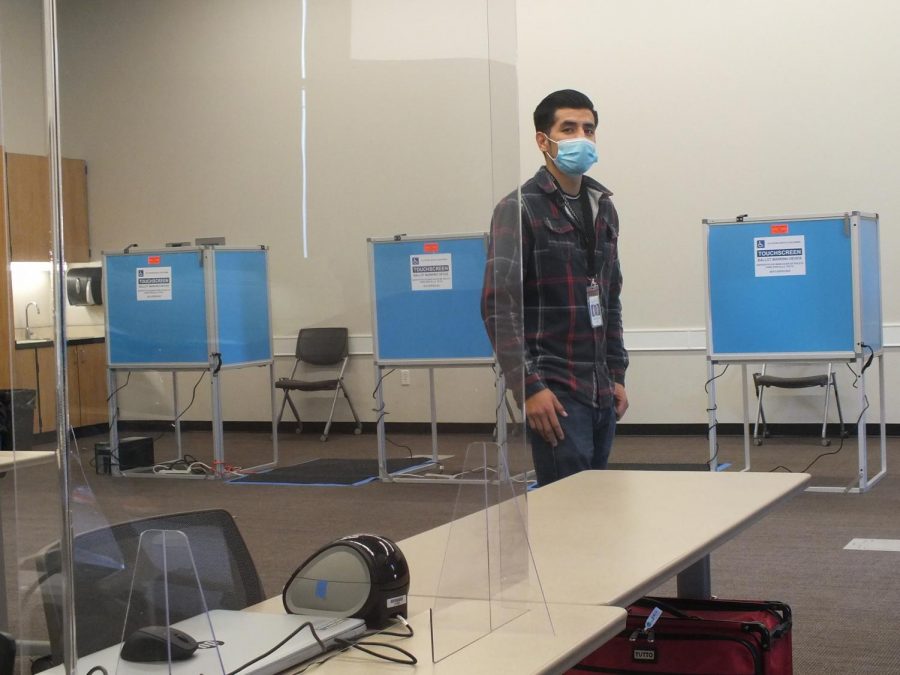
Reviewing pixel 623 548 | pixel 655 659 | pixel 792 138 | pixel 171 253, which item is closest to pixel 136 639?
pixel 171 253

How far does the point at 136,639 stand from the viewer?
1084 mm

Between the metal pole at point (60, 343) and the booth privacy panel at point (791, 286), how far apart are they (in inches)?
203

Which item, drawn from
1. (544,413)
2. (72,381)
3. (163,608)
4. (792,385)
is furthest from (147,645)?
(792,385)

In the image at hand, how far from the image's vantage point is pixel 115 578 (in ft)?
3.53

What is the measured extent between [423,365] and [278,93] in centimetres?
33

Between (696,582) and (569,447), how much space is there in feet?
1.42

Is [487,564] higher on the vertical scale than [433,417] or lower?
lower

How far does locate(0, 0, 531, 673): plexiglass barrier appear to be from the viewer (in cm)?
99

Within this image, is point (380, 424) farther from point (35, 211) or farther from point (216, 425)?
point (35, 211)

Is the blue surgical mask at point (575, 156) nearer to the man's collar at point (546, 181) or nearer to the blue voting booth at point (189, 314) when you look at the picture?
the man's collar at point (546, 181)

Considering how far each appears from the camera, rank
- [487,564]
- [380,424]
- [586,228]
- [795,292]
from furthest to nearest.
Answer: [795,292], [586,228], [487,564], [380,424]

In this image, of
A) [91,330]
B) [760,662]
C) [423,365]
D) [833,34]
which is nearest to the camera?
[91,330]

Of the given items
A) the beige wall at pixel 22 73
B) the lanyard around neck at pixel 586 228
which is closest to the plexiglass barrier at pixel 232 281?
the beige wall at pixel 22 73

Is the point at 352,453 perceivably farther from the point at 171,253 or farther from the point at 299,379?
the point at 171,253
